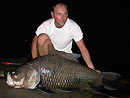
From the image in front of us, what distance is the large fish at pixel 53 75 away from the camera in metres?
2.18

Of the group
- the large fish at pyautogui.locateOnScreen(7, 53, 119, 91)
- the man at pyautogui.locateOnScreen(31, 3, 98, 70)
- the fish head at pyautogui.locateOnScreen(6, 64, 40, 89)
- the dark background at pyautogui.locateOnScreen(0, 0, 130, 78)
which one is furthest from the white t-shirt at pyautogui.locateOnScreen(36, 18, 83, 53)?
the dark background at pyautogui.locateOnScreen(0, 0, 130, 78)

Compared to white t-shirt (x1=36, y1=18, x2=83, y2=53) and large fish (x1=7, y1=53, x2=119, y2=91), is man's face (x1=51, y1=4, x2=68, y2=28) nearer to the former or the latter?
white t-shirt (x1=36, y1=18, x2=83, y2=53)

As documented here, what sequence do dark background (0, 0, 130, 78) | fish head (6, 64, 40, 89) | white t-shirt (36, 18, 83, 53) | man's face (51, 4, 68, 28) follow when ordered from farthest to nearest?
dark background (0, 0, 130, 78)
white t-shirt (36, 18, 83, 53)
man's face (51, 4, 68, 28)
fish head (6, 64, 40, 89)

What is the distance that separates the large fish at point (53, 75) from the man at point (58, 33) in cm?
73

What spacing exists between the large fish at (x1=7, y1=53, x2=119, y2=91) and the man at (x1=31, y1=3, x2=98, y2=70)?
734mm

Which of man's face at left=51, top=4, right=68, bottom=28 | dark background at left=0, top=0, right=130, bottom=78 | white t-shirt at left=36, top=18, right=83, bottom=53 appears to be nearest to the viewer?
man's face at left=51, top=4, right=68, bottom=28

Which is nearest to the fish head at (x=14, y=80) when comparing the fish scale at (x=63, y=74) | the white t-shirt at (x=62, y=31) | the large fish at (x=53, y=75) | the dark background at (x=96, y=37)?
the large fish at (x=53, y=75)

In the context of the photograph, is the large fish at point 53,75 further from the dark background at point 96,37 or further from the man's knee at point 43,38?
the dark background at point 96,37

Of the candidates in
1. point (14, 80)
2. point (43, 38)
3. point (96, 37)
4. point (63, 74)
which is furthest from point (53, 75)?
point (96, 37)

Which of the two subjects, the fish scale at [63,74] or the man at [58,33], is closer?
the fish scale at [63,74]

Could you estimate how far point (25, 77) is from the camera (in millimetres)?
2168

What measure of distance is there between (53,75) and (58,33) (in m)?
1.21

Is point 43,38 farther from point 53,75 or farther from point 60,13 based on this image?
point 53,75

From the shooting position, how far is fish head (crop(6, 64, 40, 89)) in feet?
7.11
